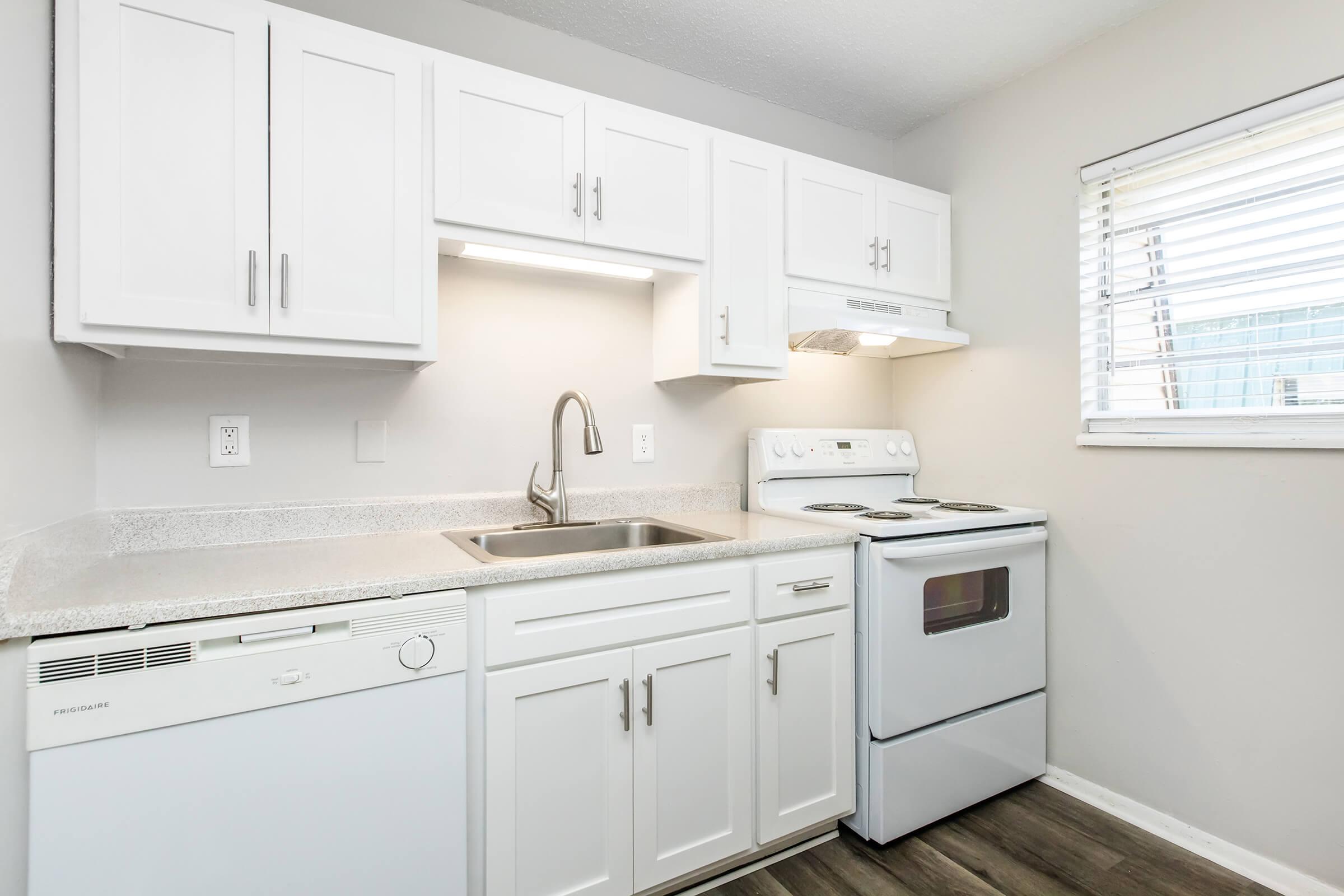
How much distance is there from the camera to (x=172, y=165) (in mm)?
1345

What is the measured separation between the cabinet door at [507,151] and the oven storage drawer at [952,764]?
69.5 inches

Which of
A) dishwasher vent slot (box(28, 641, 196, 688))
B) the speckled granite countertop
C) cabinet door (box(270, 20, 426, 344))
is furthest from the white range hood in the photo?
dishwasher vent slot (box(28, 641, 196, 688))

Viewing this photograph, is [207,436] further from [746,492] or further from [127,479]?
[746,492]

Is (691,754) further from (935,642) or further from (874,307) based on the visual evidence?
(874,307)

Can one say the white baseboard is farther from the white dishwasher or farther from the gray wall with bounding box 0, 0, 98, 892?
the gray wall with bounding box 0, 0, 98, 892

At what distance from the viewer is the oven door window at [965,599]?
1.98 metres

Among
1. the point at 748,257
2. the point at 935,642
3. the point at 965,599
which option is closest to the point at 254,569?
the point at 748,257

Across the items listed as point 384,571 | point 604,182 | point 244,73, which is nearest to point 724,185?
point 604,182

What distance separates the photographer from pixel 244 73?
1.40 m

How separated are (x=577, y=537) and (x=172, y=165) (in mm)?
1323

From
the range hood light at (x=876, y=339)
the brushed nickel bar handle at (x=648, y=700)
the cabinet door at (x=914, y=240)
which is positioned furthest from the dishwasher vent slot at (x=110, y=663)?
the cabinet door at (x=914, y=240)

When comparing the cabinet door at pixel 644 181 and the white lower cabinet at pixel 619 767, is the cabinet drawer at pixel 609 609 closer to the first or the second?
the white lower cabinet at pixel 619 767

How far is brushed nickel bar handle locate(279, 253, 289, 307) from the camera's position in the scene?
4.73 feet

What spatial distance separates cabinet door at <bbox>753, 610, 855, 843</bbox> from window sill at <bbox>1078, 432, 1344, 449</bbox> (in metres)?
1.03
